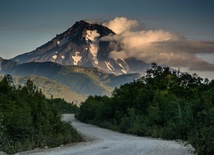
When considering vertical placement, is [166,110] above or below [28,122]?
above

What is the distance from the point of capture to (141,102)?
46750mm

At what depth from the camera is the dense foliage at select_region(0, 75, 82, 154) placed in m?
25.8

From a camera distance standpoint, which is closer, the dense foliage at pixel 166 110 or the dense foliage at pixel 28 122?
the dense foliage at pixel 28 122

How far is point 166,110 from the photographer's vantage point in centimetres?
3916

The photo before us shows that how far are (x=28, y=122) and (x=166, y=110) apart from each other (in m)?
16.0

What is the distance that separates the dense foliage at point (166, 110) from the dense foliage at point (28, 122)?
25.9 ft

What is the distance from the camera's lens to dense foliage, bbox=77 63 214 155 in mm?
26206

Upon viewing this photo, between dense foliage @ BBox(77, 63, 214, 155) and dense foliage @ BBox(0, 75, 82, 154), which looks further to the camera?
dense foliage @ BBox(77, 63, 214, 155)

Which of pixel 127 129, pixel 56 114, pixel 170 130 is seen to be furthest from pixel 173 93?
pixel 56 114

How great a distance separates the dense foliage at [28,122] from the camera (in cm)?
2578

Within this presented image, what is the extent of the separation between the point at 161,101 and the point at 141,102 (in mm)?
3947

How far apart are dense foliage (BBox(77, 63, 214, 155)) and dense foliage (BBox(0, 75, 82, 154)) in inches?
310

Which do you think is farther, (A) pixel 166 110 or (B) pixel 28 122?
(A) pixel 166 110

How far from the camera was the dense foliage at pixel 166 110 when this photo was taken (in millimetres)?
26206
